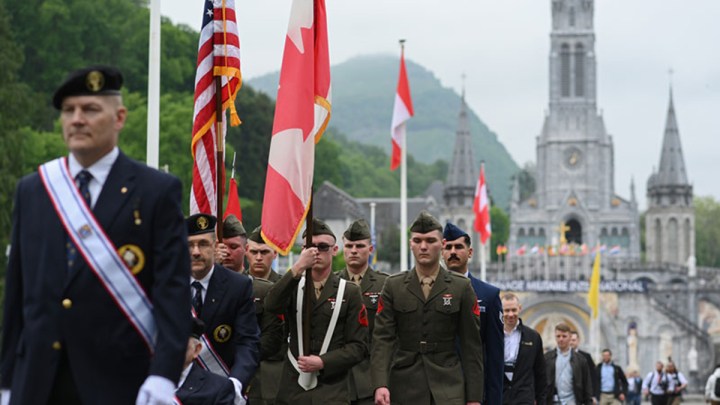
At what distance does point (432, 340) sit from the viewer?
38.8 ft

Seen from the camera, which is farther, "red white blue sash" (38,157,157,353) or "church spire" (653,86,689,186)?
"church spire" (653,86,689,186)

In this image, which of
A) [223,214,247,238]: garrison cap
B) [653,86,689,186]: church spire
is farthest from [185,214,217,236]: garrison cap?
[653,86,689,186]: church spire

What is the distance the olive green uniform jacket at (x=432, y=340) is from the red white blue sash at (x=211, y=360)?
2208mm

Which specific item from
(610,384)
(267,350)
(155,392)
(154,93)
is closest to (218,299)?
(267,350)

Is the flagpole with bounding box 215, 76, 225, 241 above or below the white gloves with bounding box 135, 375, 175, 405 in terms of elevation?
above

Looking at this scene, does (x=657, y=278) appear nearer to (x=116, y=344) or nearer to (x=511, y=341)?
(x=511, y=341)

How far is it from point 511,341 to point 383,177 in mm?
159018

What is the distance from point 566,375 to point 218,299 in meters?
11.7

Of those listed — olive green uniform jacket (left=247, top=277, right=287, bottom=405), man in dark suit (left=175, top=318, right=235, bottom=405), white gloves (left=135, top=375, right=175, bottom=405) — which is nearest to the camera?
white gloves (left=135, top=375, right=175, bottom=405)

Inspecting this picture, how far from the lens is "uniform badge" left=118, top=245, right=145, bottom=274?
6430mm

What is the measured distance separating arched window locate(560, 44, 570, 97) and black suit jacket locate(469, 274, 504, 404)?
128239 millimetres

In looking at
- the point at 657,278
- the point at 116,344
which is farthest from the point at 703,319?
the point at 116,344

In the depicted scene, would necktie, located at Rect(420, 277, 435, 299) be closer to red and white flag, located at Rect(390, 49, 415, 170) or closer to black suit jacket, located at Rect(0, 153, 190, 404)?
black suit jacket, located at Rect(0, 153, 190, 404)

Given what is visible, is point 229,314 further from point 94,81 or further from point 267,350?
point 94,81
